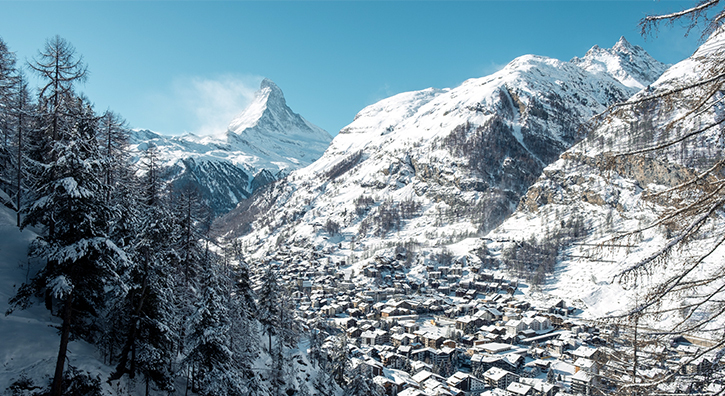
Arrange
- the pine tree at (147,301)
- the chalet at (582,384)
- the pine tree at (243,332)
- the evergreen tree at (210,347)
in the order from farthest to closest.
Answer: the pine tree at (243,332)
the evergreen tree at (210,347)
the pine tree at (147,301)
the chalet at (582,384)

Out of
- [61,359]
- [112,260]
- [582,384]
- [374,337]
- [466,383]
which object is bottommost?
[466,383]

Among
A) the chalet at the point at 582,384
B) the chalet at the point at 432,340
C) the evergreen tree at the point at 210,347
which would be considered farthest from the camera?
the chalet at the point at 432,340

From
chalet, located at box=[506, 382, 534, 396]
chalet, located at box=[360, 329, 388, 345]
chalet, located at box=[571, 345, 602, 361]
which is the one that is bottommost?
chalet, located at box=[360, 329, 388, 345]

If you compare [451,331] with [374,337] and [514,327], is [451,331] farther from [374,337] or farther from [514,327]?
[374,337]

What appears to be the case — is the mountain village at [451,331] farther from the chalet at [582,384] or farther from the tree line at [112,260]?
the tree line at [112,260]

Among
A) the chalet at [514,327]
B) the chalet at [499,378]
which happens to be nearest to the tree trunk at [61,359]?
the chalet at [499,378]

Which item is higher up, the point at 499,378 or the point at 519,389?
the point at 519,389

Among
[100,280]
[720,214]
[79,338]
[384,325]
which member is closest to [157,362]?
[79,338]

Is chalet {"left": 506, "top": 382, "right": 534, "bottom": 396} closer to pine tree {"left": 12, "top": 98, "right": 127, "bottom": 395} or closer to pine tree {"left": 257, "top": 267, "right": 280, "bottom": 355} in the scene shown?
pine tree {"left": 257, "top": 267, "right": 280, "bottom": 355}

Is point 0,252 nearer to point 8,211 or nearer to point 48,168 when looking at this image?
point 8,211

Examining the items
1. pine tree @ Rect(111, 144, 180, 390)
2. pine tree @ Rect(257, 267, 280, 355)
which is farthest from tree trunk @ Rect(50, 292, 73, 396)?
pine tree @ Rect(257, 267, 280, 355)

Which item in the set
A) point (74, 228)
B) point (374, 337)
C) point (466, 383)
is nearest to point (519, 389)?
point (466, 383)

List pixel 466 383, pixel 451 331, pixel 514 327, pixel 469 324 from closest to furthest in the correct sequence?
1. pixel 466 383
2. pixel 514 327
3. pixel 451 331
4. pixel 469 324
